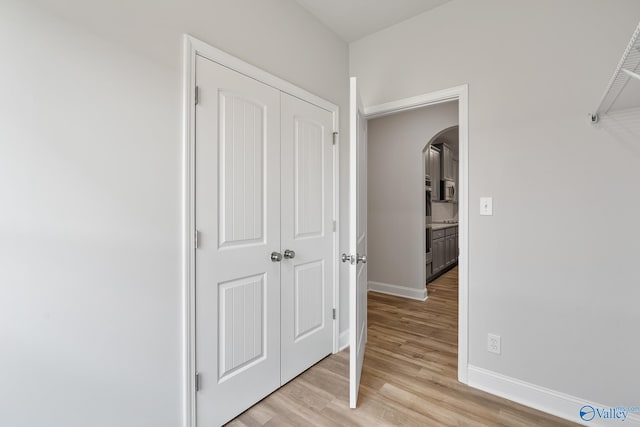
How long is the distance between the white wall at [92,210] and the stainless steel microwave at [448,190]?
5.13 m

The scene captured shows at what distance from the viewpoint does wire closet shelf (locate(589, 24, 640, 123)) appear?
988 mm

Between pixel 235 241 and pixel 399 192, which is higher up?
pixel 399 192

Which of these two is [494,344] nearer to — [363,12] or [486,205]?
[486,205]

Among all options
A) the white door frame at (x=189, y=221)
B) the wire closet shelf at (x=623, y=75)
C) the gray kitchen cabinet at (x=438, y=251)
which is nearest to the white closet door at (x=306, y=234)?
the white door frame at (x=189, y=221)

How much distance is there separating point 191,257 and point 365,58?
2.23 meters

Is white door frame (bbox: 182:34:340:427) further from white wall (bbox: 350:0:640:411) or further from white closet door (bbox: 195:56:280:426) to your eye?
white wall (bbox: 350:0:640:411)

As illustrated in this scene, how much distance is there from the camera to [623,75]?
125 cm

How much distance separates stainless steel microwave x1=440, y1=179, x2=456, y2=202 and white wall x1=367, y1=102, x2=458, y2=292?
1891mm

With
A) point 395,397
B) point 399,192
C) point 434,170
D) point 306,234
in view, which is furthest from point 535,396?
point 434,170

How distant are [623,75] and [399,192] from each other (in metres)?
2.96

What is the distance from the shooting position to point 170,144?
141cm

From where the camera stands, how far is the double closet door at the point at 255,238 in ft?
5.14

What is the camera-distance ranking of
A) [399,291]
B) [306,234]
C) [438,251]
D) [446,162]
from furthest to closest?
[446,162]
[438,251]
[399,291]
[306,234]

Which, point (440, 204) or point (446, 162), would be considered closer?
point (446, 162)
